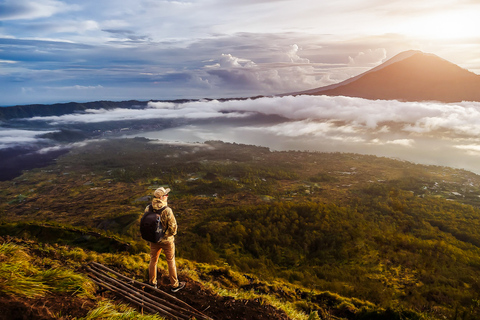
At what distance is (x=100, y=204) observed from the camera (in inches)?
4254

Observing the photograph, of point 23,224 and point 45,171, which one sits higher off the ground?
point 23,224

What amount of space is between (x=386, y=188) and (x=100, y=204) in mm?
125251

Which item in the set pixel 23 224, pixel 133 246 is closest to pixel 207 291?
pixel 133 246

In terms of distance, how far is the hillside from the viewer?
1391cm

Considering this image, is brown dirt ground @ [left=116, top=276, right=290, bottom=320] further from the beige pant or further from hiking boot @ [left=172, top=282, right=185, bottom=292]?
the beige pant

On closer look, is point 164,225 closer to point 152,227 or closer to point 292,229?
point 152,227

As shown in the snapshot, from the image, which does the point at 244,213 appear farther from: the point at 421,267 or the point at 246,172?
the point at 246,172

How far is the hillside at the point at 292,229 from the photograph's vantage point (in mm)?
→ 13906

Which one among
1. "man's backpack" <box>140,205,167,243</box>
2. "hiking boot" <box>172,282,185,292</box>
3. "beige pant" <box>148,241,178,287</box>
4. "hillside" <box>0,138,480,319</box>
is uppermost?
"man's backpack" <box>140,205,167,243</box>

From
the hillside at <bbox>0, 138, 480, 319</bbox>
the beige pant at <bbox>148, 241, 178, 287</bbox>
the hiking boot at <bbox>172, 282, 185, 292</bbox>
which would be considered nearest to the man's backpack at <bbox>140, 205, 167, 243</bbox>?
the beige pant at <bbox>148, 241, 178, 287</bbox>

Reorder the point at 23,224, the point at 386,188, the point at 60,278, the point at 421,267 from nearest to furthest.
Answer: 1. the point at 60,278
2. the point at 23,224
3. the point at 421,267
4. the point at 386,188

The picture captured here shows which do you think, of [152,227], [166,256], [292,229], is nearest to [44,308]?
[152,227]

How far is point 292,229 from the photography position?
59688mm

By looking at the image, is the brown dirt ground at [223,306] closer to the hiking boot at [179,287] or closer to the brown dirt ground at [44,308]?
the hiking boot at [179,287]
